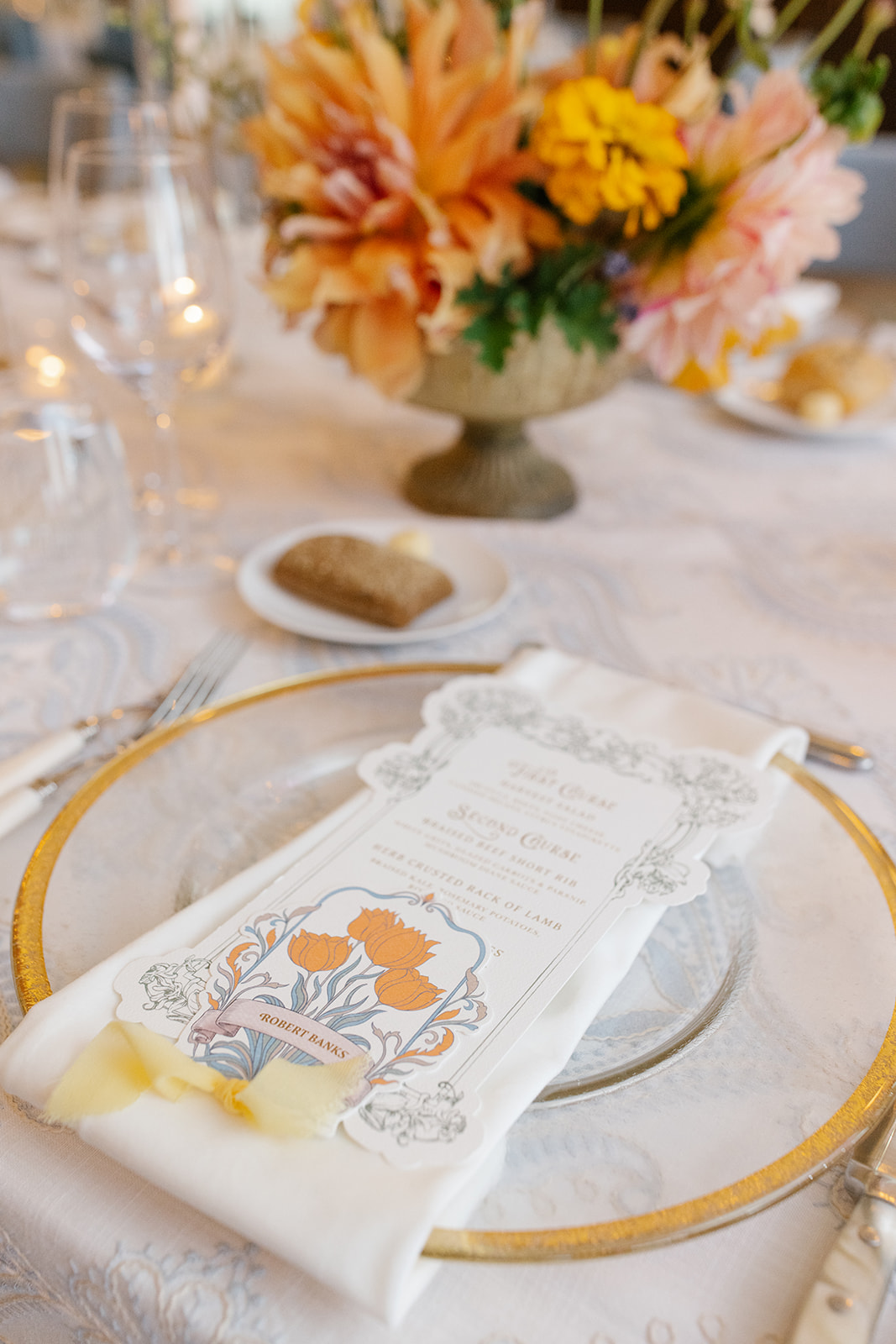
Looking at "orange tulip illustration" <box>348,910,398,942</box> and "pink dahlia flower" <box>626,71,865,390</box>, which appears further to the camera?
"pink dahlia flower" <box>626,71,865,390</box>

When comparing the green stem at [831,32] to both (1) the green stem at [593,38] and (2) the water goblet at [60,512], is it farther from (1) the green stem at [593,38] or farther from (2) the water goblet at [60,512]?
(2) the water goblet at [60,512]

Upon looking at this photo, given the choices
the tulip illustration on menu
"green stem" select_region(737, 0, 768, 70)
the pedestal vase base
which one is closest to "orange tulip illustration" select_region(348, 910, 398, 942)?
the tulip illustration on menu

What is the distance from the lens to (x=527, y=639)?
2.35 feet

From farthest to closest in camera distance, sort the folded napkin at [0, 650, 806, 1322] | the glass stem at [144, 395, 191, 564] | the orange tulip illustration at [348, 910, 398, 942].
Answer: the glass stem at [144, 395, 191, 564] → the orange tulip illustration at [348, 910, 398, 942] → the folded napkin at [0, 650, 806, 1322]

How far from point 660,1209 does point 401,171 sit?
635mm

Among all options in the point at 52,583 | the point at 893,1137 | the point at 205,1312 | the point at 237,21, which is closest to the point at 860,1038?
the point at 893,1137

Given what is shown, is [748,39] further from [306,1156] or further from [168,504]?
[306,1156]

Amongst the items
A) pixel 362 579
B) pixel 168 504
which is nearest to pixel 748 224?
pixel 362 579

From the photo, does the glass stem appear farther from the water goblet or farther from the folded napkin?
the folded napkin

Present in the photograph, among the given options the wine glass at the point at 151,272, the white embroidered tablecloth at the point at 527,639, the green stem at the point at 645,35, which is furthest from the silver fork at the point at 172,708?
the green stem at the point at 645,35

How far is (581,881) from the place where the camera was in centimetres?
45

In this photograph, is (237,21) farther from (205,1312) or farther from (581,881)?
(205,1312)

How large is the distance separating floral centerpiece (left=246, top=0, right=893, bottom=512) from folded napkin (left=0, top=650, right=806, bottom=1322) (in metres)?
0.49

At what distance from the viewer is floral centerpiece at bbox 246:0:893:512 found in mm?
681
